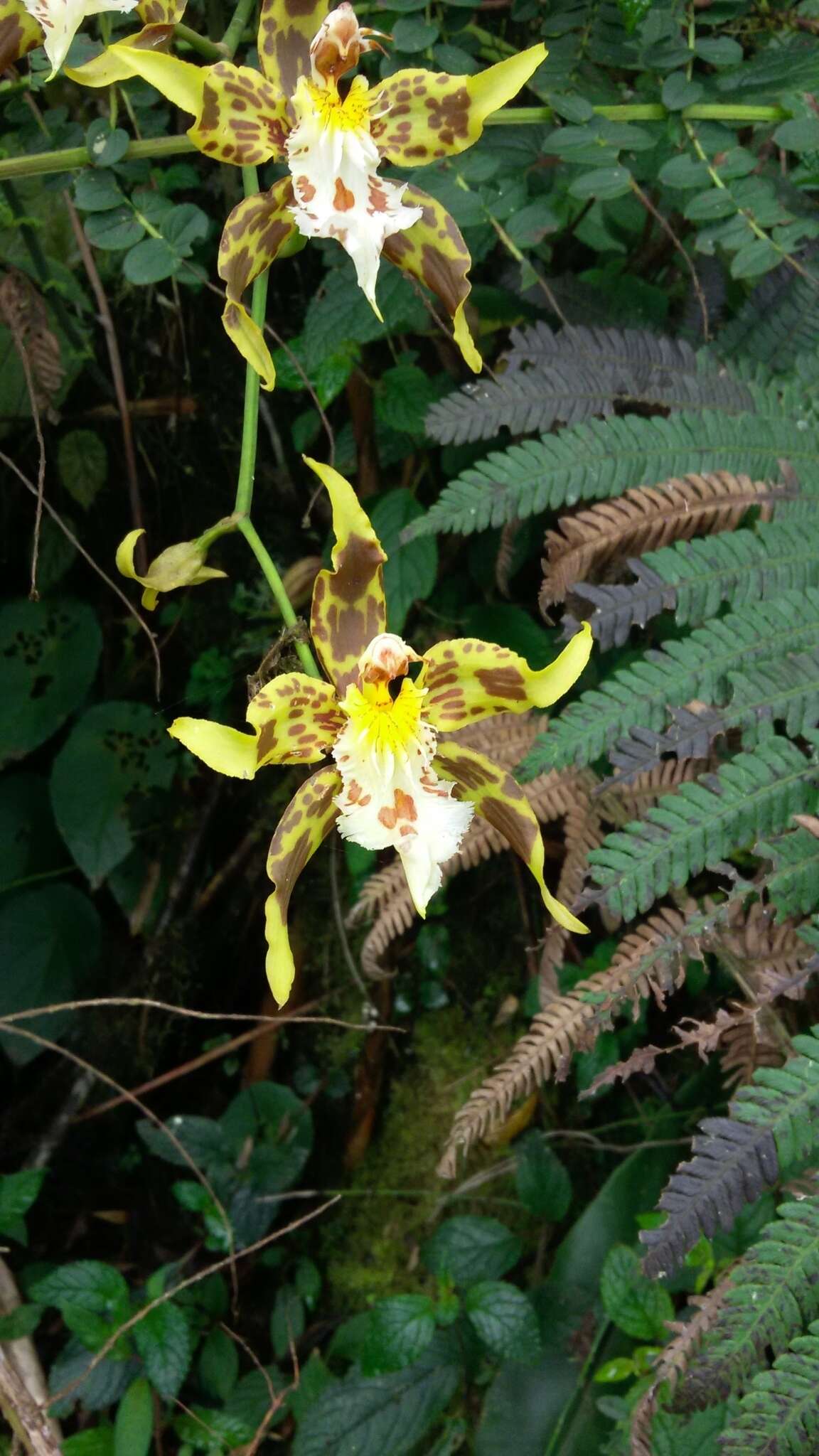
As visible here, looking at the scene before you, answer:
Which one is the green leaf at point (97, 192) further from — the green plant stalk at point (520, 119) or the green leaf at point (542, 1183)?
the green leaf at point (542, 1183)

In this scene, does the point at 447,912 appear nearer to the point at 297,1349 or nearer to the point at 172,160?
the point at 297,1349

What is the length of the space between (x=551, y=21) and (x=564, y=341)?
390 millimetres

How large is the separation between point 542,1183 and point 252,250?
4.79 ft

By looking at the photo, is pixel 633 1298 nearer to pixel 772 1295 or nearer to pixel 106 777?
pixel 772 1295

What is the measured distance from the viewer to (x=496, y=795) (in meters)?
1.29

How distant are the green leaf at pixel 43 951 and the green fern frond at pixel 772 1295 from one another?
1.54m

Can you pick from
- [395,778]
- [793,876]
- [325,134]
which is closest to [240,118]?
[325,134]

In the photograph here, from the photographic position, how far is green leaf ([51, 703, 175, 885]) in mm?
2314

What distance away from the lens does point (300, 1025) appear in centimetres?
248

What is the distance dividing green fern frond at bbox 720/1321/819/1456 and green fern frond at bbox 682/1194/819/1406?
0.16 feet

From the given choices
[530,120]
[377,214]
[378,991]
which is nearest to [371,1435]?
[378,991]

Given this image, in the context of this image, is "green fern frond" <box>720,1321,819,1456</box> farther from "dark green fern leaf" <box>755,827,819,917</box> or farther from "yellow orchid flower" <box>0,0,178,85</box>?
"yellow orchid flower" <box>0,0,178,85</box>

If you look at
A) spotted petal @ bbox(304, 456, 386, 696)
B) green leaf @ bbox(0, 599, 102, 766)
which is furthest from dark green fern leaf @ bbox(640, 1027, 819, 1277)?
green leaf @ bbox(0, 599, 102, 766)

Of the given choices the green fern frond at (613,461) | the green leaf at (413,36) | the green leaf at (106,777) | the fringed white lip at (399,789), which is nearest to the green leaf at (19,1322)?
the green leaf at (106,777)
